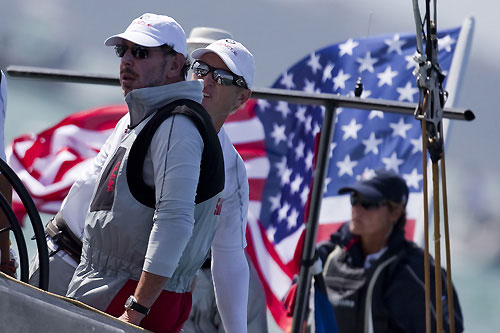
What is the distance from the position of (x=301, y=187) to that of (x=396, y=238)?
61.9 inches

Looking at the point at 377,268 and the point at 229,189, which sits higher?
the point at 229,189

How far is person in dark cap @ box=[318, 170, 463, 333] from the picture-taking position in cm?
676

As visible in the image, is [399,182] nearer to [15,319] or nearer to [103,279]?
[103,279]

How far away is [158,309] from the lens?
356 centimetres

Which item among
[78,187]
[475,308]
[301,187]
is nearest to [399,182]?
[301,187]

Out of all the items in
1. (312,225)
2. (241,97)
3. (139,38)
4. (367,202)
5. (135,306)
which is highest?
(139,38)

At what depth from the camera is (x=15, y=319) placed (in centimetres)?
295

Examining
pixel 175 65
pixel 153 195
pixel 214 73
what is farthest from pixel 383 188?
pixel 153 195

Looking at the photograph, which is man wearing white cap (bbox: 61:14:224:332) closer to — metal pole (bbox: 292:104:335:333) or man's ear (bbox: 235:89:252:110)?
man's ear (bbox: 235:89:252:110)

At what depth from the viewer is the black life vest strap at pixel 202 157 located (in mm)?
3475

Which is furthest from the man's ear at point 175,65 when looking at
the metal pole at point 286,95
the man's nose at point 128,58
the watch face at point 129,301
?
the metal pole at point 286,95

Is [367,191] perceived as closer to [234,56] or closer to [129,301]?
[234,56]

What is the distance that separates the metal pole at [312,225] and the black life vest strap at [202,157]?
264 cm

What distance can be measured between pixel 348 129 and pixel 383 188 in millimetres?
1500
